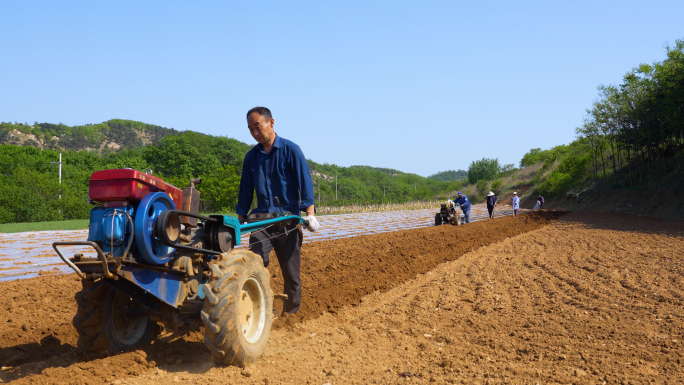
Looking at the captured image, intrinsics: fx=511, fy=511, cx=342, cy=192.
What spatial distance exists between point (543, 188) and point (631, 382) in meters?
49.4

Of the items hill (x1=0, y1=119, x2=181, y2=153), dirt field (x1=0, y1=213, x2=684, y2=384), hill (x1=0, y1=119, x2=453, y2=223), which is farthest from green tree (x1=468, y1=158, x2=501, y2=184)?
dirt field (x1=0, y1=213, x2=684, y2=384)

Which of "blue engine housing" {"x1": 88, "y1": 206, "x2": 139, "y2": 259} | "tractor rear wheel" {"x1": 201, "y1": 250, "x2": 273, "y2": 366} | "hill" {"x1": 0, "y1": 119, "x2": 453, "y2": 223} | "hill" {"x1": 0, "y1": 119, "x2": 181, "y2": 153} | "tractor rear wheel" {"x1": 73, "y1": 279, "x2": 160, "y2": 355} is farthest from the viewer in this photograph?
"hill" {"x1": 0, "y1": 119, "x2": 181, "y2": 153}

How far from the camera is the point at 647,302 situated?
20.1 ft

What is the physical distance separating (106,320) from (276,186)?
68.3 inches

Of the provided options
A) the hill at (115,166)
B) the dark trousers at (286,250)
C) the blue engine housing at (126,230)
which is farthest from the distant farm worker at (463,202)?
the hill at (115,166)

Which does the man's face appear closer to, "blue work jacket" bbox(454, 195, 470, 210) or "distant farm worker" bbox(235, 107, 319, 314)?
"distant farm worker" bbox(235, 107, 319, 314)

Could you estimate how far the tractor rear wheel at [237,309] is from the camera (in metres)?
3.33

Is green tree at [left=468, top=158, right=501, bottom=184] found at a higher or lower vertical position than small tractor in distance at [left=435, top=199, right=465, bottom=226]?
higher

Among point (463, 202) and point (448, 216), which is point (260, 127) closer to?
point (448, 216)

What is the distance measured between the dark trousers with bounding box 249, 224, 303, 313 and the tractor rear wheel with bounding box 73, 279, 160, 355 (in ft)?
3.50

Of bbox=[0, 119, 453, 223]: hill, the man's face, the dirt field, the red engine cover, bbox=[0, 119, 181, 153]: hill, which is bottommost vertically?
the dirt field

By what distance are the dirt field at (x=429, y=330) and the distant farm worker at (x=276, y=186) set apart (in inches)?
31.6

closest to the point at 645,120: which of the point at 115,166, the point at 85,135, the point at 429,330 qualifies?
the point at 429,330

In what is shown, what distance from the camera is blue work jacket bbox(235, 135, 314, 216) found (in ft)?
14.8
